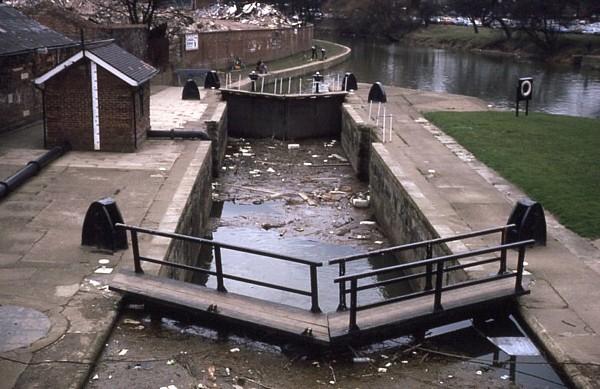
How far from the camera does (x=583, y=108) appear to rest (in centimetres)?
3491

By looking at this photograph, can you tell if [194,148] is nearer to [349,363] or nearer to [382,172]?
[382,172]

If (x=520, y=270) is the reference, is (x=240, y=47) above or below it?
above

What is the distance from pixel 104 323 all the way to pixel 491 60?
196 feet

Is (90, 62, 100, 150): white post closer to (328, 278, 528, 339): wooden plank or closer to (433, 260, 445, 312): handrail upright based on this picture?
(328, 278, 528, 339): wooden plank

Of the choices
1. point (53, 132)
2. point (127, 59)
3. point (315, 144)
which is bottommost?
point (315, 144)

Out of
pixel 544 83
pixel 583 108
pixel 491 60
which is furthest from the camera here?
pixel 491 60

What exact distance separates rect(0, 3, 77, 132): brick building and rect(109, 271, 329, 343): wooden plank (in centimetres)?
951

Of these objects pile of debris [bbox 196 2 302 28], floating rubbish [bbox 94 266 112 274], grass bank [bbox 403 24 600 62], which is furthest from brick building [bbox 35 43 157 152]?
grass bank [bbox 403 24 600 62]

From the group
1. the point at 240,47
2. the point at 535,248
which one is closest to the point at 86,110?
the point at 535,248

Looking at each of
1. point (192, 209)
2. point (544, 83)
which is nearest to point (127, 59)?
point (192, 209)

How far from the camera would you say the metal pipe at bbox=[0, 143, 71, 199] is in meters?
13.3

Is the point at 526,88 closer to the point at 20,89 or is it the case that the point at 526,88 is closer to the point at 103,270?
the point at 20,89

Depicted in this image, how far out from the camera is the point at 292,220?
659 inches

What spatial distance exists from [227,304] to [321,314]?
3.73ft
